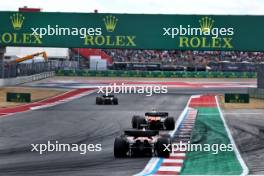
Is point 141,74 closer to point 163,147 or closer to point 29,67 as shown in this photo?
point 29,67

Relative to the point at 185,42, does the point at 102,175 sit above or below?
below

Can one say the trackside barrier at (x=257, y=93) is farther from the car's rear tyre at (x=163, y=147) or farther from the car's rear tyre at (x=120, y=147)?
the car's rear tyre at (x=120, y=147)

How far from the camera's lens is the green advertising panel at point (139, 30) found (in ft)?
147

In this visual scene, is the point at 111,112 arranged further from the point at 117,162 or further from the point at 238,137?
the point at 117,162

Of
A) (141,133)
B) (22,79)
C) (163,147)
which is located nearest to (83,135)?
(141,133)

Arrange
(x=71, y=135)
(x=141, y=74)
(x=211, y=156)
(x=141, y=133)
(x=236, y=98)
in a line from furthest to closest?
(x=141, y=74) < (x=236, y=98) < (x=71, y=135) < (x=211, y=156) < (x=141, y=133)

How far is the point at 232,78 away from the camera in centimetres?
7850

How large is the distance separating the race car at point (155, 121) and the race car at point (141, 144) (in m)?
6.49

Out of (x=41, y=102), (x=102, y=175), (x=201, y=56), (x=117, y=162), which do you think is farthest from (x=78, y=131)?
(x=201, y=56)

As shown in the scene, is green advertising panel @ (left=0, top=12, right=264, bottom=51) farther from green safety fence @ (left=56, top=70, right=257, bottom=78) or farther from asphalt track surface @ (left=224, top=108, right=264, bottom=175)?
green safety fence @ (left=56, top=70, right=257, bottom=78)

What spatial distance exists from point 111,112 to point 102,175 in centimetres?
1869

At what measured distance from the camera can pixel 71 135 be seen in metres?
22.1

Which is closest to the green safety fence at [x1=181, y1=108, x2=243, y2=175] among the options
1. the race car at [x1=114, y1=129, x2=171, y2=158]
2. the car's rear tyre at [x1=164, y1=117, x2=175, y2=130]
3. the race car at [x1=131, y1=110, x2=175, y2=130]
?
the race car at [x1=114, y1=129, x2=171, y2=158]

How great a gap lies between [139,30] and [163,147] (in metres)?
29.9
